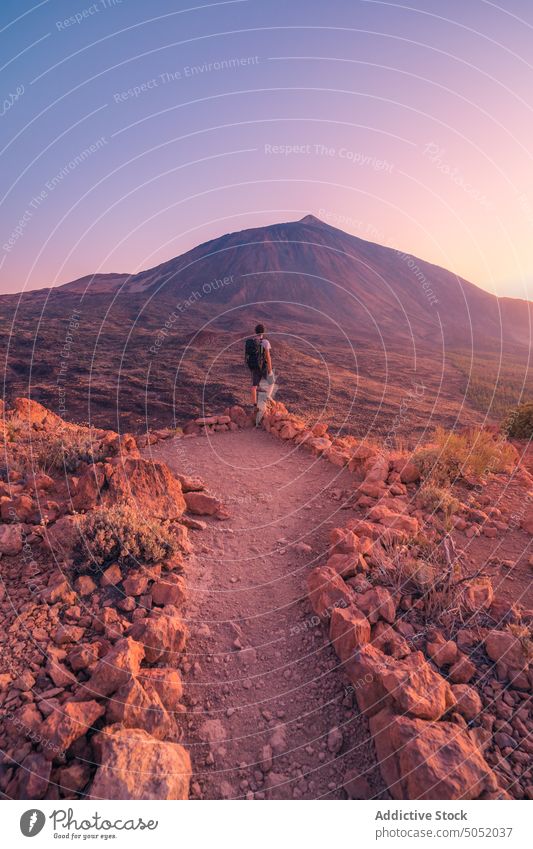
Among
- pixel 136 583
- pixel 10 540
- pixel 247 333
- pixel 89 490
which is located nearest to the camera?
pixel 136 583

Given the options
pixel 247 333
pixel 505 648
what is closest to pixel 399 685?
pixel 505 648

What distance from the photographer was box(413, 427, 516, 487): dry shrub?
265 inches

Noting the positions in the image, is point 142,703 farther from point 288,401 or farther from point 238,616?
point 288,401

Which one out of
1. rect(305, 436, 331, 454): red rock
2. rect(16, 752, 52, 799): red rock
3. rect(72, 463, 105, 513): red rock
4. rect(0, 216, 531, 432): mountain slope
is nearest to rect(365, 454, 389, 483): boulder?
rect(305, 436, 331, 454): red rock

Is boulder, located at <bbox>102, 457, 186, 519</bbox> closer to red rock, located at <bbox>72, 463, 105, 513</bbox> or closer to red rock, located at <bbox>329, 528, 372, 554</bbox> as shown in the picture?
red rock, located at <bbox>72, 463, 105, 513</bbox>

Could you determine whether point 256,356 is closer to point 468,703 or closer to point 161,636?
point 161,636

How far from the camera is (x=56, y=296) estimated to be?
7231 centimetres

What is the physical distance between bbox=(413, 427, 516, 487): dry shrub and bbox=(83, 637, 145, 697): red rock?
505 cm

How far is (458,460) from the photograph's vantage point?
273 inches

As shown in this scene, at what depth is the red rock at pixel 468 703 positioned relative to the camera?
2936mm

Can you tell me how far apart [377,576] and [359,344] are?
51.3 m

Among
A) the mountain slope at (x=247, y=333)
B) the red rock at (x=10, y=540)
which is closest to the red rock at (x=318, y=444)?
the red rock at (x=10, y=540)

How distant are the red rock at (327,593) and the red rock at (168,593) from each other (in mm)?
1361
